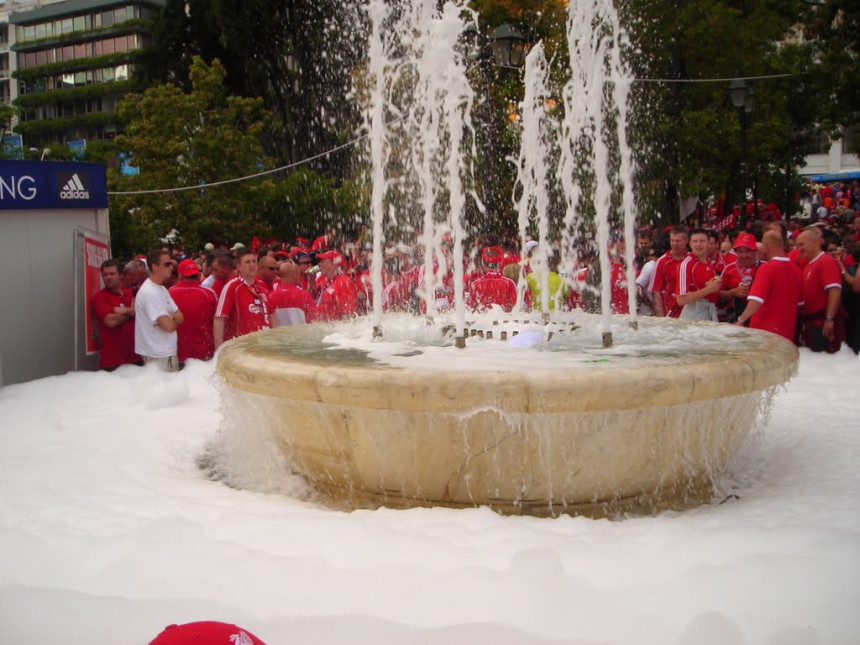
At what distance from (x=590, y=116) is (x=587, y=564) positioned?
14.2 metres

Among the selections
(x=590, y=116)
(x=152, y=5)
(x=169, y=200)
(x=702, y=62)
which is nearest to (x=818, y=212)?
(x=702, y=62)

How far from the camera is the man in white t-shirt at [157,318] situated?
6738 millimetres

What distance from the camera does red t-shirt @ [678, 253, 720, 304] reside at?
24.4 feet

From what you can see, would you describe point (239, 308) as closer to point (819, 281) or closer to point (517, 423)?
point (517, 423)

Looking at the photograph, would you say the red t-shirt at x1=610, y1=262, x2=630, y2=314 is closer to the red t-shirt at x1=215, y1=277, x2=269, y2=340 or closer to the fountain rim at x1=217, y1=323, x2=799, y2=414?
the red t-shirt at x1=215, y1=277, x2=269, y2=340

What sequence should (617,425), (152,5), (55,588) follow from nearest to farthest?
1. (55,588)
2. (617,425)
3. (152,5)

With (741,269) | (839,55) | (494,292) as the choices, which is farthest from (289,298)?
(839,55)

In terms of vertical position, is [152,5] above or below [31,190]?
above

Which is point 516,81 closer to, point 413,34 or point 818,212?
point 413,34

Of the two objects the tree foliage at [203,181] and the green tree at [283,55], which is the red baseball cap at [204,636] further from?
the green tree at [283,55]

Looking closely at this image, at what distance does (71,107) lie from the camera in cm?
8181

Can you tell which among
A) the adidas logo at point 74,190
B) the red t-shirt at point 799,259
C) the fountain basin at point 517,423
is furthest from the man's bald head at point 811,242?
the adidas logo at point 74,190

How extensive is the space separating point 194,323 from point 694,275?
4388 mm

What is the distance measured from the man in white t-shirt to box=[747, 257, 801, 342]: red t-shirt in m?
4.55
